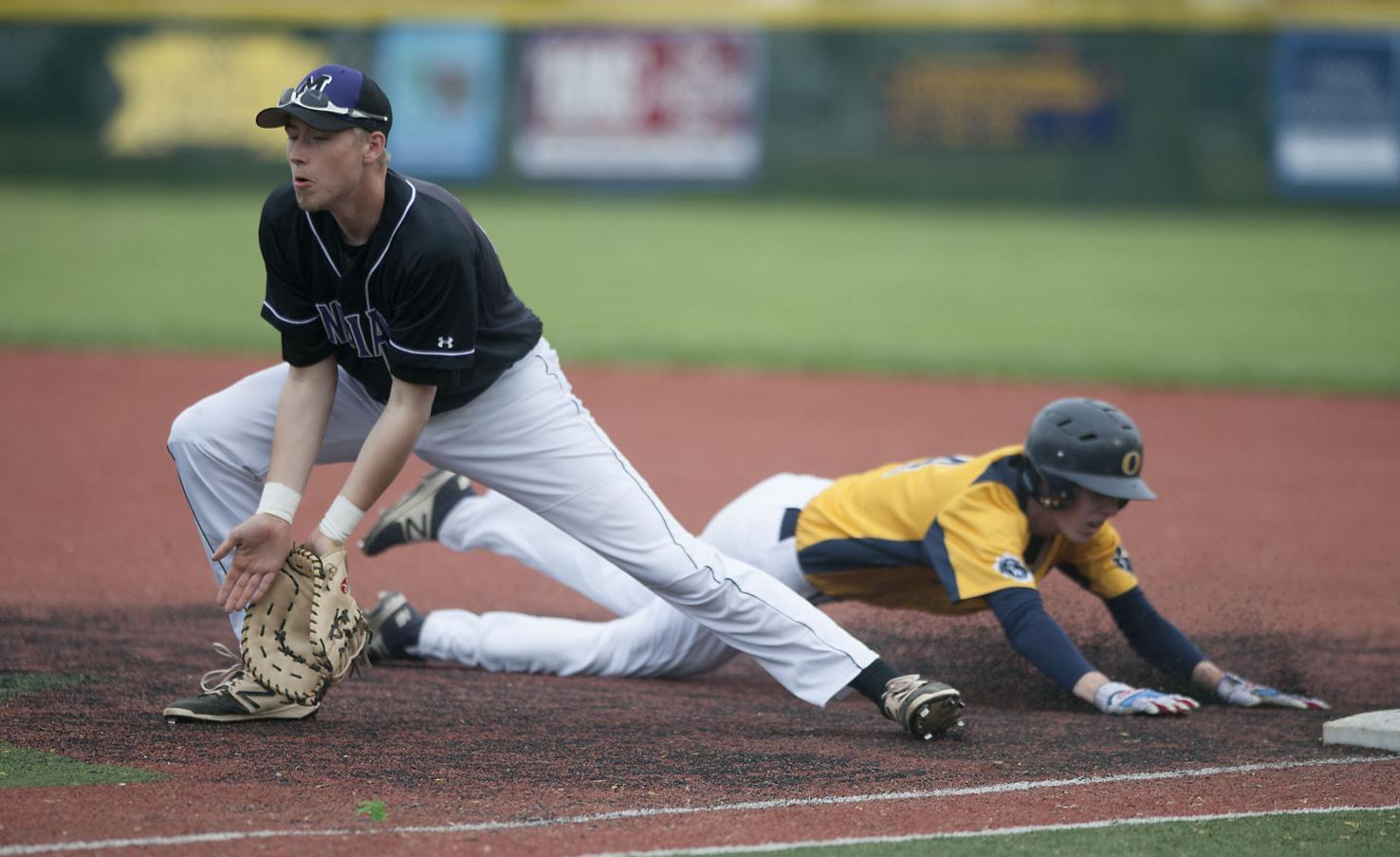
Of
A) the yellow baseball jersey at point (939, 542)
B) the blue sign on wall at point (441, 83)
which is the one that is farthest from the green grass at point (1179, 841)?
the blue sign on wall at point (441, 83)

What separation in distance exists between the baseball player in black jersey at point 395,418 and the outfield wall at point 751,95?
15.6m

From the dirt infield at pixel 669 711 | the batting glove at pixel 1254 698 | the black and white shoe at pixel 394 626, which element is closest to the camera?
the dirt infield at pixel 669 711

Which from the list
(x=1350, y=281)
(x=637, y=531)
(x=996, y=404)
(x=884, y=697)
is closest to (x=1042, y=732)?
(x=884, y=697)

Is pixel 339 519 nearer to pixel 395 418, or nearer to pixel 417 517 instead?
pixel 395 418

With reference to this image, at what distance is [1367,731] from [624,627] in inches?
79.3

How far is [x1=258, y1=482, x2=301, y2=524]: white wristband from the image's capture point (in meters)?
3.87

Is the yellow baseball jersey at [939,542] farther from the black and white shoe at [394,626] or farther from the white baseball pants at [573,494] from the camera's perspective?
the black and white shoe at [394,626]

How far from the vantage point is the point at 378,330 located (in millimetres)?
3924

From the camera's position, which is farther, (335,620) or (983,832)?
(335,620)

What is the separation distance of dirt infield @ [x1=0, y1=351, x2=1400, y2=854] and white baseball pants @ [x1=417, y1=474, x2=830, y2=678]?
76 millimetres

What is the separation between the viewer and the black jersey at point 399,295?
377 centimetres

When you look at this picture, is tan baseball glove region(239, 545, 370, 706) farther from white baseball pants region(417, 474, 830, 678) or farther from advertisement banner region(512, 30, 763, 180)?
advertisement banner region(512, 30, 763, 180)

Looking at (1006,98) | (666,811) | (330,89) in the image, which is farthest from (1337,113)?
(666,811)

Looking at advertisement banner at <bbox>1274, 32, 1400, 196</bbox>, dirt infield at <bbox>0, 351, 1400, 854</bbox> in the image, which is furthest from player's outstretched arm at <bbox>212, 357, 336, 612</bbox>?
advertisement banner at <bbox>1274, 32, 1400, 196</bbox>
